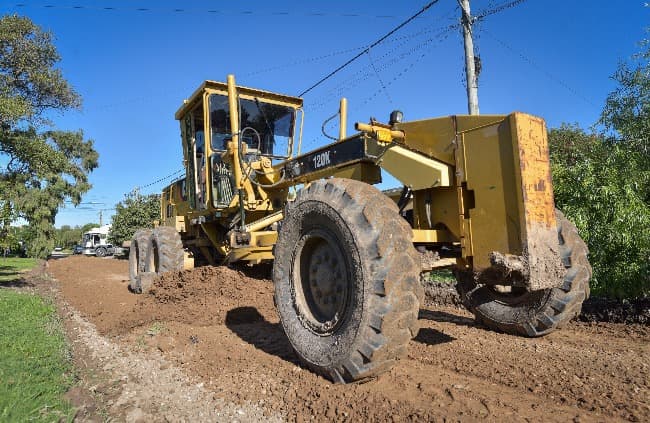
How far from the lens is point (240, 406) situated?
125 inches

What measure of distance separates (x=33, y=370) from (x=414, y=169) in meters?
3.71

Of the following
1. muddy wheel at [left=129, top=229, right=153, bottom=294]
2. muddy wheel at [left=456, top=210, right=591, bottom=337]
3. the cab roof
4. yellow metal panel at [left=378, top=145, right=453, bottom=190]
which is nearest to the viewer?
yellow metal panel at [left=378, top=145, right=453, bottom=190]

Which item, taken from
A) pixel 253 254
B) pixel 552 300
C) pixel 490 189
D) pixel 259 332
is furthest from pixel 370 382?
pixel 253 254

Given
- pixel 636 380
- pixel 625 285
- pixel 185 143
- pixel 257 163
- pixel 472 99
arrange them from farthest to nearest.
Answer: pixel 472 99 < pixel 185 143 < pixel 257 163 < pixel 625 285 < pixel 636 380

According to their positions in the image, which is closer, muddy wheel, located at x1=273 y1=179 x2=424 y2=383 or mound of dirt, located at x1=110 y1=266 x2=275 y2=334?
muddy wheel, located at x1=273 y1=179 x2=424 y2=383

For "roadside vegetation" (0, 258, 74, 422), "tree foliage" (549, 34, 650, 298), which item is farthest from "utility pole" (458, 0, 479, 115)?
"roadside vegetation" (0, 258, 74, 422)

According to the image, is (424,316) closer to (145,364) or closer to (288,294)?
(288,294)

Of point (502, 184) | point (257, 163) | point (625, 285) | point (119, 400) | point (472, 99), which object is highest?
point (472, 99)

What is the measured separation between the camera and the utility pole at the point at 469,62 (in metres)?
11.8

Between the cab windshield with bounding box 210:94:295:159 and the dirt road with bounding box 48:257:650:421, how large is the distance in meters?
Result: 3.26

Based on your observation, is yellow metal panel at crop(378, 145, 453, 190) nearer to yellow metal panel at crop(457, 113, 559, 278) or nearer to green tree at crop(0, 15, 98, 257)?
yellow metal panel at crop(457, 113, 559, 278)

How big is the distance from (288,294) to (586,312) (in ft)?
13.9

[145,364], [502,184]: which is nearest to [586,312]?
[502,184]

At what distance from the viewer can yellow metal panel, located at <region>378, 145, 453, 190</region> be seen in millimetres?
3721
